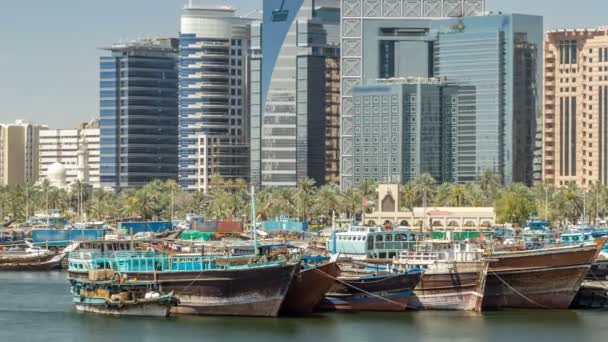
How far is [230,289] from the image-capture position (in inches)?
4279

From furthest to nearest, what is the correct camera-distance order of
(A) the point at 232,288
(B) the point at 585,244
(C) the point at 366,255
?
(C) the point at 366,255 → (B) the point at 585,244 → (A) the point at 232,288

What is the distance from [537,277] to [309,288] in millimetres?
17342

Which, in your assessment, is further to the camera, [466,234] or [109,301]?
[466,234]

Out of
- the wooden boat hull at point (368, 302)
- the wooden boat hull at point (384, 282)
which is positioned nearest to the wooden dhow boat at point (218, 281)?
the wooden boat hull at point (384, 282)

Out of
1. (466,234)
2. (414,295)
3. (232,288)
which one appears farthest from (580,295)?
(466,234)

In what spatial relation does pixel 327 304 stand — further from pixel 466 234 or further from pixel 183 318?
pixel 466 234

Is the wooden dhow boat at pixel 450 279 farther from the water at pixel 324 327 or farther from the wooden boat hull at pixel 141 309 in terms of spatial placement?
the wooden boat hull at pixel 141 309

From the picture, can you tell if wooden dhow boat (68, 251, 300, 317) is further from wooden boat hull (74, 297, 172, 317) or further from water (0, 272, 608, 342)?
wooden boat hull (74, 297, 172, 317)

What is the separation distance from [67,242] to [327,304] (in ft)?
265

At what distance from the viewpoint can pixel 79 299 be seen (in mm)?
113812

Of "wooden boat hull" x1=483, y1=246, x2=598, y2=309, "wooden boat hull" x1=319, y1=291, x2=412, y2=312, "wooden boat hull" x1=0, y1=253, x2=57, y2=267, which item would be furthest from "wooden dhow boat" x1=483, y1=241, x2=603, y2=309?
"wooden boat hull" x1=0, y1=253, x2=57, y2=267

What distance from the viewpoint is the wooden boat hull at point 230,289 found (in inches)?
4235

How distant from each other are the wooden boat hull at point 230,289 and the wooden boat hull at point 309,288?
126cm

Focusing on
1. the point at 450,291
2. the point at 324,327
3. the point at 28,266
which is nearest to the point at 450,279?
the point at 450,291
